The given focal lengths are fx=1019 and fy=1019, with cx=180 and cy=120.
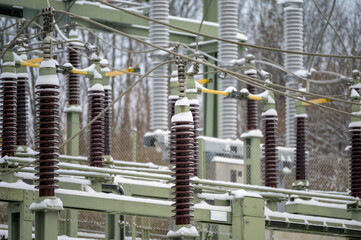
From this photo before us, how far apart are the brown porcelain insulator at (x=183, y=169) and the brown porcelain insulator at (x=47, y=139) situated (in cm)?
151

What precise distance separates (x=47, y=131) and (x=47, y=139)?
4.4 inches

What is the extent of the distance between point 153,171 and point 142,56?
17.3m

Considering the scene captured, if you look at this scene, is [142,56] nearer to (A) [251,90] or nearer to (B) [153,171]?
(A) [251,90]

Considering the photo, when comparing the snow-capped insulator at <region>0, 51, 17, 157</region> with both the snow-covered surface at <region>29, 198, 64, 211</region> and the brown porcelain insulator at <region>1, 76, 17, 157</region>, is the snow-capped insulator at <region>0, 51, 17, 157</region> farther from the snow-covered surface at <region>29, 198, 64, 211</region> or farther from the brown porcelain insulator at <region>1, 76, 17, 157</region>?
the snow-covered surface at <region>29, 198, 64, 211</region>

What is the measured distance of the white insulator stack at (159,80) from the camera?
63.6 ft

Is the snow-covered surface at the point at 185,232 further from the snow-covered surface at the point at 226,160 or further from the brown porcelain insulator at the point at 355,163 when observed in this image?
the snow-covered surface at the point at 226,160

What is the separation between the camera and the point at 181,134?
493 inches

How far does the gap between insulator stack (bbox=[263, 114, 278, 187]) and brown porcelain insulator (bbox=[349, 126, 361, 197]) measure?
1.26 metres

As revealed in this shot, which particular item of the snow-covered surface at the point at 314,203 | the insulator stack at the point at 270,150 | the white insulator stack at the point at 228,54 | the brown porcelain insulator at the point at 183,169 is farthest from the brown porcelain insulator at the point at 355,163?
the brown porcelain insulator at the point at 183,169

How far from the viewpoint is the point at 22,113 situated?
15656 millimetres

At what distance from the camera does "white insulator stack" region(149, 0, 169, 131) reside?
19391 mm

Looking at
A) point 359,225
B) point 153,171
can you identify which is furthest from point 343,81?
point 153,171

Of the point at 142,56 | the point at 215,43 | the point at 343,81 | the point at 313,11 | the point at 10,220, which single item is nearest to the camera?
the point at 10,220

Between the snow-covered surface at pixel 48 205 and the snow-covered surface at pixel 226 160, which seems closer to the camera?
the snow-covered surface at pixel 48 205
